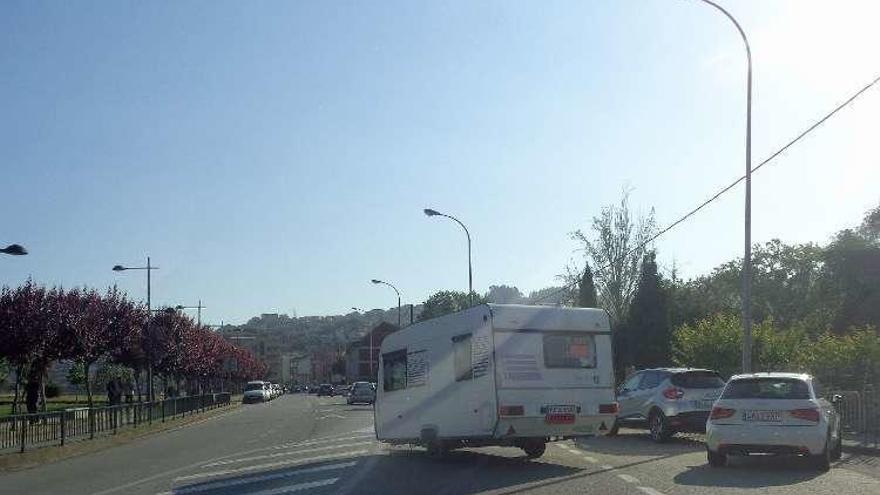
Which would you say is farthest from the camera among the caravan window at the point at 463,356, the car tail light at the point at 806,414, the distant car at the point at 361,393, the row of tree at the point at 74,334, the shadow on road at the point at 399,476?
the distant car at the point at 361,393

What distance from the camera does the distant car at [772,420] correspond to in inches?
582

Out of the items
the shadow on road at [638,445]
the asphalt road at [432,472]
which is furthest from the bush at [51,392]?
the shadow on road at [638,445]

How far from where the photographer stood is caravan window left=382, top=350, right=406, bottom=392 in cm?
2083

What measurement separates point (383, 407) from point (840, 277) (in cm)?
5057

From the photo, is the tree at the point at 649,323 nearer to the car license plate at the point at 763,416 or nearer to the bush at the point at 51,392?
the car license plate at the point at 763,416

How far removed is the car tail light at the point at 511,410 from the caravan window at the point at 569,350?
1.00 meters

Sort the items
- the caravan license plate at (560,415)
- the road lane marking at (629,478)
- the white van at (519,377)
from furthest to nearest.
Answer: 1. the caravan license plate at (560,415)
2. the white van at (519,377)
3. the road lane marking at (629,478)

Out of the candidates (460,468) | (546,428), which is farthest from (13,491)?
(546,428)

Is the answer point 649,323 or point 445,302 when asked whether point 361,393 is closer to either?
point 649,323

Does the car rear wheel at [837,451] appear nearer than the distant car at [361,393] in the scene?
Yes

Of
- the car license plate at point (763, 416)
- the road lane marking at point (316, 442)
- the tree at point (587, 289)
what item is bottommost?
the road lane marking at point (316, 442)

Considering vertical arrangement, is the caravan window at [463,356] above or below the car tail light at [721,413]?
above

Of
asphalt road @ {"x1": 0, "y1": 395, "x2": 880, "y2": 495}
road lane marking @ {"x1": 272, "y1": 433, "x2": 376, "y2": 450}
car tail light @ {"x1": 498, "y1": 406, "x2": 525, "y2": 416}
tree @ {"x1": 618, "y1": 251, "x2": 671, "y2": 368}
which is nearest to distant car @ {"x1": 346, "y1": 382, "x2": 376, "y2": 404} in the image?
tree @ {"x1": 618, "y1": 251, "x2": 671, "y2": 368}

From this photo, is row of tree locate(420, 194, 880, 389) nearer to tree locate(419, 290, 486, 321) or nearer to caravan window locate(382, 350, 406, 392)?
caravan window locate(382, 350, 406, 392)
